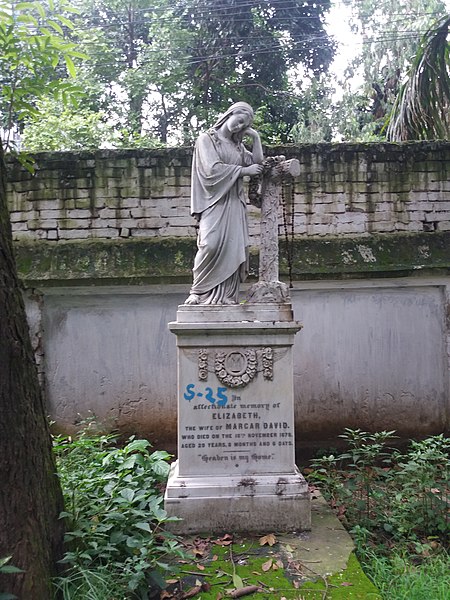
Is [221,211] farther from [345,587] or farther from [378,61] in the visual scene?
[378,61]

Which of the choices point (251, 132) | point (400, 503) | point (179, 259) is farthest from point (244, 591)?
point (179, 259)

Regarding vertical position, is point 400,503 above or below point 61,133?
below

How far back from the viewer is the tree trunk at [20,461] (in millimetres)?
2473

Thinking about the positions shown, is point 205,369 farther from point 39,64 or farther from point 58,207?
point 58,207

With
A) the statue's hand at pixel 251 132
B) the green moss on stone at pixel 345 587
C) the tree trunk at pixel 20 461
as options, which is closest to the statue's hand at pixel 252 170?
the statue's hand at pixel 251 132

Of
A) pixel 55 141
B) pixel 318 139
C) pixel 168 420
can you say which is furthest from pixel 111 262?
pixel 318 139

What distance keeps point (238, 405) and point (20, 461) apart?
1727 millimetres

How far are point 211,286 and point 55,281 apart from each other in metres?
2.73

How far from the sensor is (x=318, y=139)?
1350cm

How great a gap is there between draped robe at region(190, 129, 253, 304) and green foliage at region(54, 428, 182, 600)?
145 cm

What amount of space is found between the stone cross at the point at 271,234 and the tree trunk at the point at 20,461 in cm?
187

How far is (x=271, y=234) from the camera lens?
411 cm

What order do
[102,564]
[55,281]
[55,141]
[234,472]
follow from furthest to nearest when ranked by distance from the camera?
[55,141]
[55,281]
[234,472]
[102,564]

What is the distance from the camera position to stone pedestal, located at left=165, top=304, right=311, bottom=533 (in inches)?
148
